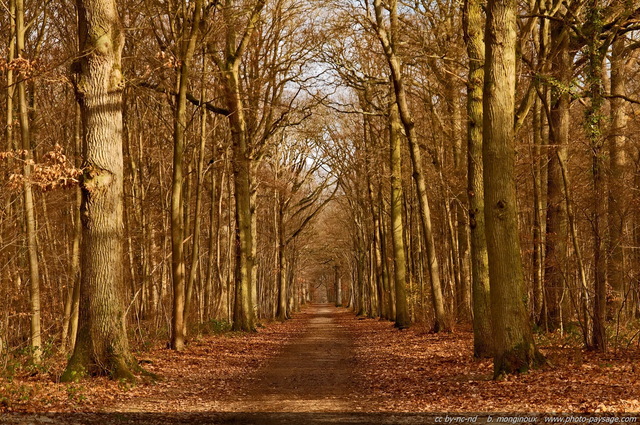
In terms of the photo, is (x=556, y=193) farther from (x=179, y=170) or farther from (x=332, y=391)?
(x=179, y=170)

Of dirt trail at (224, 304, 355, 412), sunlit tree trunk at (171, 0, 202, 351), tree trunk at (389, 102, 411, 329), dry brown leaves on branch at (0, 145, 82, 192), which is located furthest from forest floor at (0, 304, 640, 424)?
tree trunk at (389, 102, 411, 329)

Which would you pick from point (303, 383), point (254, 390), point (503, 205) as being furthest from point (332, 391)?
point (503, 205)

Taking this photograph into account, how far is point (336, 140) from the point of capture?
34.3 metres

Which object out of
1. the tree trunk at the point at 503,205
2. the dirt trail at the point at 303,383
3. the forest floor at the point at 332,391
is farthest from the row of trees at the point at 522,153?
the dirt trail at the point at 303,383

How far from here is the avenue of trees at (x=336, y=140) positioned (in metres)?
10.3

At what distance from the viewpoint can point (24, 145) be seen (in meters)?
11.0

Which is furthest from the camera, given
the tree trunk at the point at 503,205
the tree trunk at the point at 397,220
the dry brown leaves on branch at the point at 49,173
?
the tree trunk at the point at 397,220

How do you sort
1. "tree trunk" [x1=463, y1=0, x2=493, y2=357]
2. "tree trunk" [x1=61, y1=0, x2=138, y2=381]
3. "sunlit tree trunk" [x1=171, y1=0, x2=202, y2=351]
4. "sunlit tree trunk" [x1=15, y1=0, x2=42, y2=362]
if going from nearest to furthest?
"tree trunk" [x1=61, y1=0, x2=138, y2=381] < "sunlit tree trunk" [x1=15, y1=0, x2=42, y2=362] < "tree trunk" [x1=463, y1=0, x2=493, y2=357] < "sunlit tree trunk" [x1=171, y1=0, x2=202, y2=351]

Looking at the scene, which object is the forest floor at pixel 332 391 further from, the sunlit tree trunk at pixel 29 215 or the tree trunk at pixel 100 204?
the sunlit tree trunk at pixel 29 215

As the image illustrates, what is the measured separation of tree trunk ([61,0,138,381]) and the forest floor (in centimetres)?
63

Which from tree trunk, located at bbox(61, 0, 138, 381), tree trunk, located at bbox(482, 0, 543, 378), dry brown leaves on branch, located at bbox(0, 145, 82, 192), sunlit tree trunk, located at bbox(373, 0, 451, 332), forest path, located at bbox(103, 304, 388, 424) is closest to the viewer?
forest path, located at bbox(103, 304, 388, 424)

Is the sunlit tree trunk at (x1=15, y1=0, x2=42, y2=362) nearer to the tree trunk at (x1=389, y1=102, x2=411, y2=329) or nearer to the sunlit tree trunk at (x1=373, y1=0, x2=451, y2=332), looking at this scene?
the sunlit tree trunk at (x1=373, y1=0, x2=451, y2=332)

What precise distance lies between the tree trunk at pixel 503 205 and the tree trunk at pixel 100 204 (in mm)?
6242

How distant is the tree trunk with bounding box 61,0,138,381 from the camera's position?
33.5 feet
